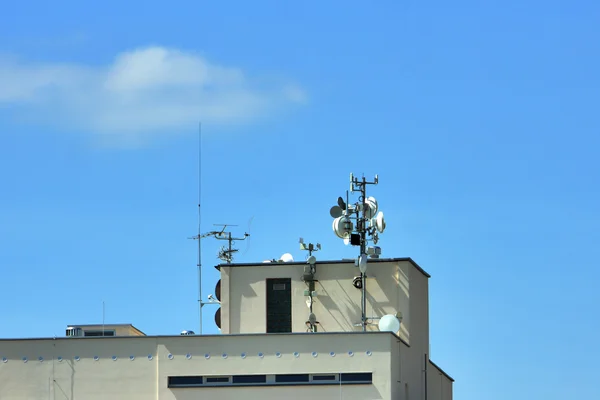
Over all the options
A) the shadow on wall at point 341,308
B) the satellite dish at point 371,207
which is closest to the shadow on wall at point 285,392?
the shadow on wall at point 341,308

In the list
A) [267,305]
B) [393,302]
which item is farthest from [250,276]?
[393,302]

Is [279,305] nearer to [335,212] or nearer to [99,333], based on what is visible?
[335,212]

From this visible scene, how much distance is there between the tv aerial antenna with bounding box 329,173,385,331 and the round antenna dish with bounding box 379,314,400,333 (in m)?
1.73

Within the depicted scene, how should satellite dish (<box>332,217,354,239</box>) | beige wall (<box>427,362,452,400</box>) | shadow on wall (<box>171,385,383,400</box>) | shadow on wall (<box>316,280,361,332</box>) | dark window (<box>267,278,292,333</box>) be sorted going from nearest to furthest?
shadow on wall (<box>171,385,383,400</box>)
shadow on wall (<box>316,280,361,332</box>)
satellite dish (<box>332,217,354,239</box>)
dark window (<box>267,278,292,333</box>)
beige wall (<box>427,362,452,400</box>)

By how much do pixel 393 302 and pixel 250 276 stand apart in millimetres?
5979

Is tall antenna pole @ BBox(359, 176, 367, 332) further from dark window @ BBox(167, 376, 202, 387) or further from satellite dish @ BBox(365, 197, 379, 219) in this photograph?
dark window @ BBox(167, 376, 202, 387)

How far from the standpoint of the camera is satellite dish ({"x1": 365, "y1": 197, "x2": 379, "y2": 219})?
6550cm

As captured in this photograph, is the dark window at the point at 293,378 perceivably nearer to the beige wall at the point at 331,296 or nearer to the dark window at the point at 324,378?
the dark window at the point at 324,378

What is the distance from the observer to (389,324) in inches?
2452

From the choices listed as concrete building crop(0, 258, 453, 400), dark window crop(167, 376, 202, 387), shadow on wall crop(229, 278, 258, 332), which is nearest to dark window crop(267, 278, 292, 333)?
concrete building crop(0, 258, 453, 400)

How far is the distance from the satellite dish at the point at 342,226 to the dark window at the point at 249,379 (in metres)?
7.94

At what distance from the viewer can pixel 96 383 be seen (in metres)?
61.0

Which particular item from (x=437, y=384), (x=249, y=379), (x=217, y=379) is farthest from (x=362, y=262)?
(x=437, y=384)

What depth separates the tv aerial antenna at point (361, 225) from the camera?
64750 millimetres
